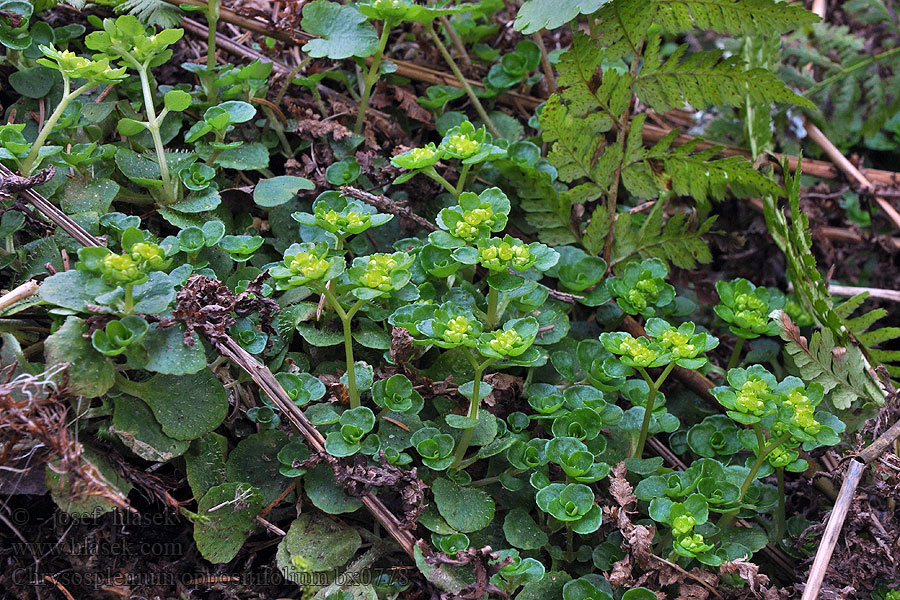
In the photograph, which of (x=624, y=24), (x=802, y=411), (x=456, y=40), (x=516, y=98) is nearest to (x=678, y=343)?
(x=802, y=411)

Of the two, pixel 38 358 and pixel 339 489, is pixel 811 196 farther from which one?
pixel 38 358

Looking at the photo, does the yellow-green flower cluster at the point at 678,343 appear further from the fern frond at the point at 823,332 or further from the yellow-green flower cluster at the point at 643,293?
the fern frond at the point at 823,332

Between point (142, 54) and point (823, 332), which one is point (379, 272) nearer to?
point (142, 54)

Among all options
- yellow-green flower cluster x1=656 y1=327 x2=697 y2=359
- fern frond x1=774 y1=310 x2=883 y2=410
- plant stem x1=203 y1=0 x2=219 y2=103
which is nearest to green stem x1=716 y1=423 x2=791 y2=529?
yellow-green flower cluster x1=656 y1=327 x2=697 y2=359

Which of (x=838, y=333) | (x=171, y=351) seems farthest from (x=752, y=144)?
(x=171, y=351)

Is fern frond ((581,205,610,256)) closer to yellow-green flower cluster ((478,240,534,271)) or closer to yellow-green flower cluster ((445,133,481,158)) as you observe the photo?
yellow-green flower cluster ((445,133,481,158))

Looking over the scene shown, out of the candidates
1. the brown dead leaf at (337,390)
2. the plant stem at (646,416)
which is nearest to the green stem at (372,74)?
the brown dead leaf at (337,390)
